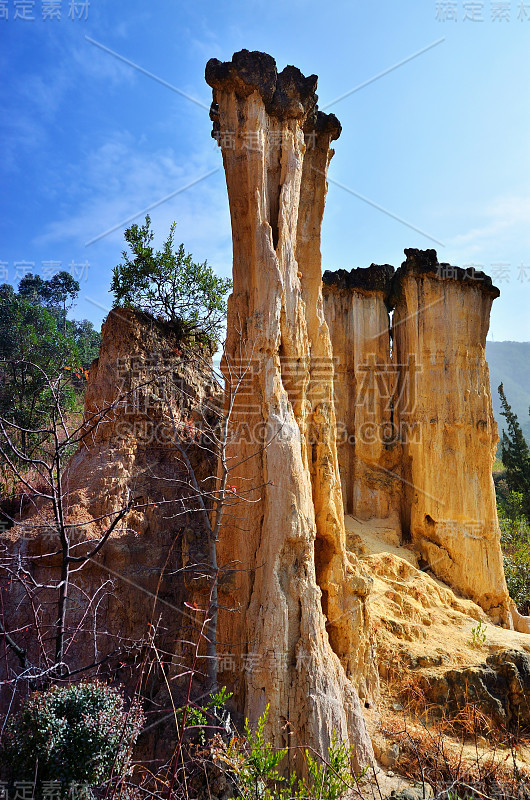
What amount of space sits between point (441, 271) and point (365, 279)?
85.0 inches

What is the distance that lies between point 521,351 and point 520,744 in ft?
560

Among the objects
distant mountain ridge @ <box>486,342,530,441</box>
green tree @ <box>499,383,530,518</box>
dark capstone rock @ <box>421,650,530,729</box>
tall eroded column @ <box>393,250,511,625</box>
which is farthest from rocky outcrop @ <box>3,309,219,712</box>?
distant mountain ridge @ <box>486,342,530,441</box>

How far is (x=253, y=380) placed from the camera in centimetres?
719

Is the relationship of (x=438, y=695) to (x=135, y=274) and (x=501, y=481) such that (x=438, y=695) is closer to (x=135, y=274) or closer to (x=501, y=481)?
(x=135, y=274)

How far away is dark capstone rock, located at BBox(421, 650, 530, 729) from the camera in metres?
7.85

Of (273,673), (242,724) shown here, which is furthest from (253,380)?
(242,724)

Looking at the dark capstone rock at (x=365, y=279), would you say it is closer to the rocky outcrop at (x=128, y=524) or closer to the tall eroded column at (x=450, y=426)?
the tall eroded column at (x=450, y=426)

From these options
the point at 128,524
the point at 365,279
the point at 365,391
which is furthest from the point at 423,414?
the point at 128,524

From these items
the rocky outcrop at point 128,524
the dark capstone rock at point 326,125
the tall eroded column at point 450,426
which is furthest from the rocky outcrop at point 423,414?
Result: the rocky outcrop at point 128,524

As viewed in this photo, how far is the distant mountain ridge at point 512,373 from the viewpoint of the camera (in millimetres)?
123812

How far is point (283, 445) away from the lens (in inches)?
264

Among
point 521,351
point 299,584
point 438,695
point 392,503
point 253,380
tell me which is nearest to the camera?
point 299,584

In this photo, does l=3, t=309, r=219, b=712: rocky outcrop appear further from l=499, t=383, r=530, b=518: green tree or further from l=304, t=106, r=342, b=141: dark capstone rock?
l=499, t=383, r=530, b=518: green tree

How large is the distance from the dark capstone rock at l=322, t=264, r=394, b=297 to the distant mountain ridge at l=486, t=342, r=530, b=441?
4526 inches
